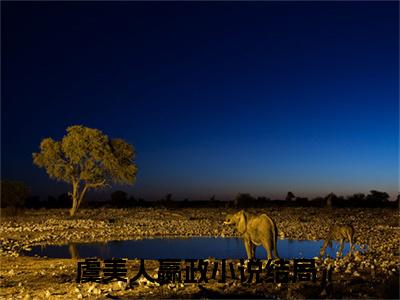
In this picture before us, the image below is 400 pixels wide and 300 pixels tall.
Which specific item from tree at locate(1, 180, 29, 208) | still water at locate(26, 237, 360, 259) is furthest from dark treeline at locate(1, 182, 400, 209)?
still water at locate(26, 237, 360, 259)

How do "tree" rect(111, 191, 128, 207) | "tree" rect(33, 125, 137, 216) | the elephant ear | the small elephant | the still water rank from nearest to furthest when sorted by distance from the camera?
the small elephant
the elephant ear
the still water
"tree" rect(33, 125, 137, 216)
"tree" rect(111, 191, 128, 207)

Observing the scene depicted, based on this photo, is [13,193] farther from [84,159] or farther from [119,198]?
[119,198]

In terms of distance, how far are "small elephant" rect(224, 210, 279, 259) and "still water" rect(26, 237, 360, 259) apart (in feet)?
15.1

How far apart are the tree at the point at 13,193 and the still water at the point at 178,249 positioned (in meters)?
29.1

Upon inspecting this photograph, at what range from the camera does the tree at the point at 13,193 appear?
164ft

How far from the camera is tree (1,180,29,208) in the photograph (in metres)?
50.0

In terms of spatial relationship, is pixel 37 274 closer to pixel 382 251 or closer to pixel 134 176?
pixel 382 251

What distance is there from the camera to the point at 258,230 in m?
13.8

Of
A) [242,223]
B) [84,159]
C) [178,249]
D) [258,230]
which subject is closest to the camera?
[258,230]

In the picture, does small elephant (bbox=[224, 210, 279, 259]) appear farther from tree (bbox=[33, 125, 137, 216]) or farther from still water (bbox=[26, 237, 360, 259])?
tree (bbox=[33, 125, 137, 216])

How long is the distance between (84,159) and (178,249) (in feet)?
81.3

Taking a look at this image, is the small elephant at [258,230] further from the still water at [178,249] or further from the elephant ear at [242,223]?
the still water at [178,249]

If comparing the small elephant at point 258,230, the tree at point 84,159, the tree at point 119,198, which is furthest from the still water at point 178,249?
the tree at point 119,198

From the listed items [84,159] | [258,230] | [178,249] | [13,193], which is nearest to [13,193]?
[13,193]
